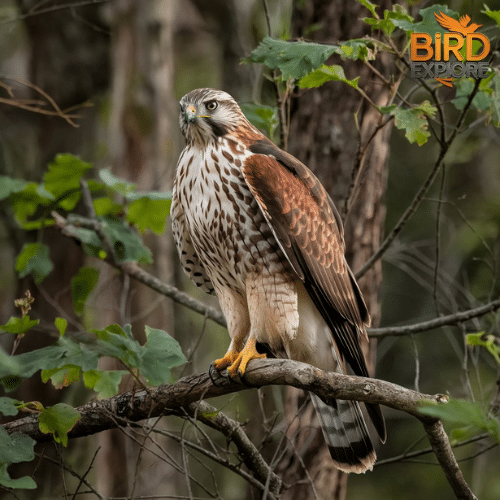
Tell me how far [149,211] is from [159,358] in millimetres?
1383

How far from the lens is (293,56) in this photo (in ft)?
8.79

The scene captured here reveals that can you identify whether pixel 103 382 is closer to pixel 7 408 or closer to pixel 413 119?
pixel 7 408

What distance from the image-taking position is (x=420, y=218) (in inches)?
285

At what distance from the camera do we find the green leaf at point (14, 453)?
2.18 metres

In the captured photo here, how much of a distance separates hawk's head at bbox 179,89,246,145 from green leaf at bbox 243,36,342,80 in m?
0.34

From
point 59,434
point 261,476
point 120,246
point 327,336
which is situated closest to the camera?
point 59,434

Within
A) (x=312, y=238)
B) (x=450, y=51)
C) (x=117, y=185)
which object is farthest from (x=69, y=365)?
(x=450, y=51)

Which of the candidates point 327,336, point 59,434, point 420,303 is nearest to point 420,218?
point 420,303

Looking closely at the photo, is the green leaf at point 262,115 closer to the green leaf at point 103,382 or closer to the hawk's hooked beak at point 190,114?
the hawk's hooked beak at point 190,114

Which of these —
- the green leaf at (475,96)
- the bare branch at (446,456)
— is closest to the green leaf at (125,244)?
the green leaf at (475,96)

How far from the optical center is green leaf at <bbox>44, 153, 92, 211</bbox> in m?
3.57

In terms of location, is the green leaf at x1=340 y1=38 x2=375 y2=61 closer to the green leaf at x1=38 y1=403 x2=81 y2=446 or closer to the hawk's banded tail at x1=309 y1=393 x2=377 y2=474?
the hawk's banded tail at x1=309 y1=393 x2=377 y2=474

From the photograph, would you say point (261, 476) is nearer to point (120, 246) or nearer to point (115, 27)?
point (120, 246)

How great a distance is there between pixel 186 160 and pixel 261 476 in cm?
143
